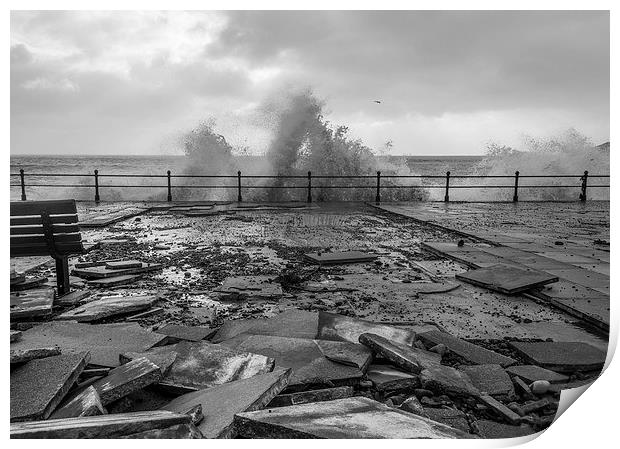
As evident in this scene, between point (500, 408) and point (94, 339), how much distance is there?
107 inches

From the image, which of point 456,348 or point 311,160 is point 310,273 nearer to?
point 456,348

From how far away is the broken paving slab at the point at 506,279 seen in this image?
5.28 metres

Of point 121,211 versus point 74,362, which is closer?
point 74,362

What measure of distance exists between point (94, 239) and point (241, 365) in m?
6.55

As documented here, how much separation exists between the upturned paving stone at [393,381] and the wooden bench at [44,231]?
3.46m

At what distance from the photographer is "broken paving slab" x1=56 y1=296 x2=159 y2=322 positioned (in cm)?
424

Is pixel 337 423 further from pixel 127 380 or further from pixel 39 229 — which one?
pixel 39 229

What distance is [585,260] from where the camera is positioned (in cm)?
693

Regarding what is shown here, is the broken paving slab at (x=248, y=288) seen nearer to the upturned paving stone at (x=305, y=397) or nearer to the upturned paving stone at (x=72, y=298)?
the upturned paving stone at (x=72, y=298)

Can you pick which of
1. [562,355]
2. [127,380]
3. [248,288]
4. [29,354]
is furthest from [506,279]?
[29,354]

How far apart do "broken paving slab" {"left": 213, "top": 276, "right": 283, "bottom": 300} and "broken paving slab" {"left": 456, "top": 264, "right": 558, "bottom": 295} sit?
2.21 metres

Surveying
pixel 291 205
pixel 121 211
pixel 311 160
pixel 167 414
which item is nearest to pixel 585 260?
pixel 167 414

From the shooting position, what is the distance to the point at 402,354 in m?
3.18

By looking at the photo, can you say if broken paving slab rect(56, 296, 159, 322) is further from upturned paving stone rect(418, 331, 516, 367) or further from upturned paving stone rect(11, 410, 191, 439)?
upturned paving stone rect(418, 331, 516, 367)
